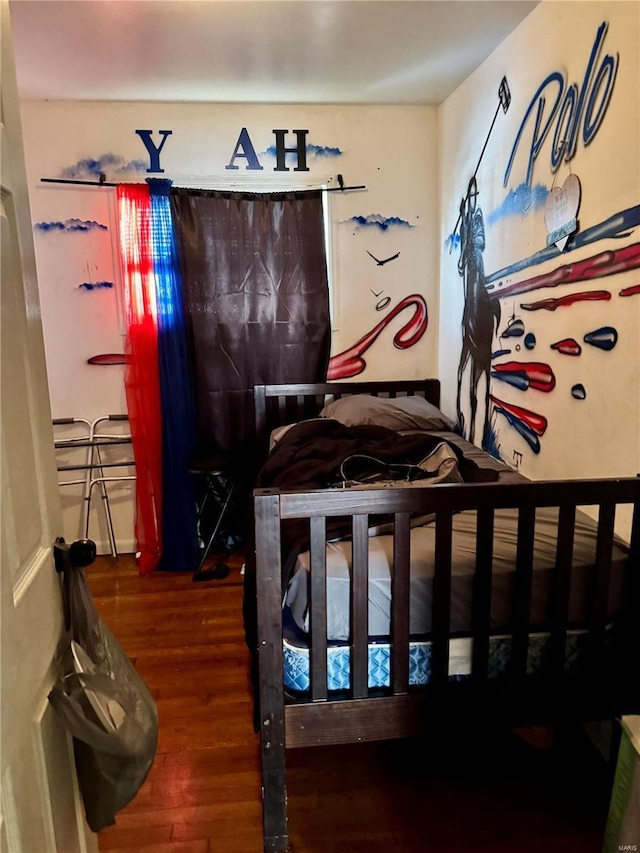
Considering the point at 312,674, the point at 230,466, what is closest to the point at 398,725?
Answer: the point at 312,674

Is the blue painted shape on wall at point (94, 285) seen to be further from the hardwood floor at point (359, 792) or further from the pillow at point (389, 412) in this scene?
the hardwood floor at point (359, 792)

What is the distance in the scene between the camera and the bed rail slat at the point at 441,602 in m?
1.31

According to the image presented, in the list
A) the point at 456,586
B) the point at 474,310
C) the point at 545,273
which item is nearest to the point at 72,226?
the point at 474,310

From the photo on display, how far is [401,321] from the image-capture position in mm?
3326

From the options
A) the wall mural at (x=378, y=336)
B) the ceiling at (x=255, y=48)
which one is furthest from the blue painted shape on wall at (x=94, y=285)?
the wall mural at (x=378, y=336)

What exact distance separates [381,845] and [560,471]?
4.00 feet

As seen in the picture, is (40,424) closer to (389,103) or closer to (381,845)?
(381,845)

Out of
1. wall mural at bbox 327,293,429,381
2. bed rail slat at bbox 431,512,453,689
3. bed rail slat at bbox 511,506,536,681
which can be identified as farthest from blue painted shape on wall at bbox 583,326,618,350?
wall mural at bbox 327,293,429,381

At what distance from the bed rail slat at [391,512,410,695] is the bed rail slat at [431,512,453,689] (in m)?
0.07

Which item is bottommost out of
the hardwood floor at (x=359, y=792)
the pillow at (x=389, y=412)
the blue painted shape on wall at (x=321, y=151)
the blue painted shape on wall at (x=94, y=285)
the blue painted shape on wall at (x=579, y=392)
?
the hardwood floor at (x=359, y=792)

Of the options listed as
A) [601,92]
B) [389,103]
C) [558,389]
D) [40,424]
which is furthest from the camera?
[389,103]

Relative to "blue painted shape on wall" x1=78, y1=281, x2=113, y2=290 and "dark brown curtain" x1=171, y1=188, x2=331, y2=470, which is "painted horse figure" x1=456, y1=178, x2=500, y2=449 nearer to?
"dark brown curtain" x1=171, y1=188, x2=331, y2=470

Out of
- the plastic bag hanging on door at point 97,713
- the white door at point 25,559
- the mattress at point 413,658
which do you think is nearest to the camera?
the white door at point 25,559

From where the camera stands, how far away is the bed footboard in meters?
1.29
